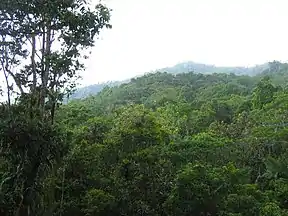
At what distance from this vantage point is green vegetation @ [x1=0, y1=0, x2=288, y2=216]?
8688 millimetres

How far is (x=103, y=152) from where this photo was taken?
1633 centimetres

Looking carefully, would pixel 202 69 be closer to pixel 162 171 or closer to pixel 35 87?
pixel 162 171

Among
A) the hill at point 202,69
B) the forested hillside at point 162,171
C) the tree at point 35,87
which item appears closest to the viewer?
the tree at point 35,87

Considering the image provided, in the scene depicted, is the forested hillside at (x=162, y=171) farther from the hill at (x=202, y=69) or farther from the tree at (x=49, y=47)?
the hill at (x=202, y=69)

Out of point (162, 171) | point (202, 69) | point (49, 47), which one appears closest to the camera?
point (49, 47)

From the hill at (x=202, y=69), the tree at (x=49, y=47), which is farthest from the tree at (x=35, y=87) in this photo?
the hill at (x=202, y=69)

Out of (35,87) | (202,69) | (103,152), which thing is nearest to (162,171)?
(103,152)

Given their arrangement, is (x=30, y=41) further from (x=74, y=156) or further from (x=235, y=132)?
(x=235, y=132)

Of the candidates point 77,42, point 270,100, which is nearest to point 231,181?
point 77,42

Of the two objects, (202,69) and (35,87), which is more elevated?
(35,87)

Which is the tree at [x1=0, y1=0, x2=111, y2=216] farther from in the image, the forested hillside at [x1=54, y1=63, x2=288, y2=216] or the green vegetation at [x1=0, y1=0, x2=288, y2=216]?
the forested hillside at [x1=54, y1=63, x2=288, y2=216]

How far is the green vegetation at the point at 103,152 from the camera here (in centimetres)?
869

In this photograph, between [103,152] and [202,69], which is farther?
[202,69]

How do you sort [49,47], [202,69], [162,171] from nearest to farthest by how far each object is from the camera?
[49,47]
[162,171]
[202,69]
